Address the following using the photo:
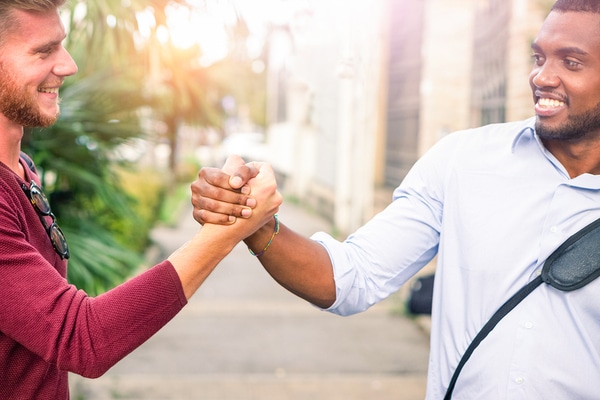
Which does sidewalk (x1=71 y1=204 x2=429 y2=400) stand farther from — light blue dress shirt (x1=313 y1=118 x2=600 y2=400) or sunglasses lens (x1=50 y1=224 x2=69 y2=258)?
sunglasses lens (x1=50 y1=224 x2=69 y2=258)

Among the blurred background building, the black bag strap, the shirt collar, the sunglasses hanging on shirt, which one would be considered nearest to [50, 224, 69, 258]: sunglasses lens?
the sunglasses hanging on shirt

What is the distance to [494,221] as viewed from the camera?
6.88 feet

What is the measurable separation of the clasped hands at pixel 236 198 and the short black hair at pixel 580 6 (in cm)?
96

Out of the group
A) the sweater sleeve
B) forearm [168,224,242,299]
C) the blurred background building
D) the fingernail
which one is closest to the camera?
the sweater sleeve

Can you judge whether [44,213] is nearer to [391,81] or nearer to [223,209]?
[223,209]

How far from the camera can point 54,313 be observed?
1.67 metres

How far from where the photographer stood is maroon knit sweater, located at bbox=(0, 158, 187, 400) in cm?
166

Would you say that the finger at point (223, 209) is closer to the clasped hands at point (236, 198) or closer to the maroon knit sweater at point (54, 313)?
the clasped hands at point (236, 198)

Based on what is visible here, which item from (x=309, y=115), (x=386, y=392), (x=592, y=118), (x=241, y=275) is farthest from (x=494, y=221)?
(x=309, y=115)

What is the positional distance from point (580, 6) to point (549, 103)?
283mm

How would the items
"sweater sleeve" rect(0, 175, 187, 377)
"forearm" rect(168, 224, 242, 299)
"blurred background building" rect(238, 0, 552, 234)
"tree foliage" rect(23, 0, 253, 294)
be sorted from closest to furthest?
"sweater sleeve" rect(0, 175, 187, 377), "forearm" rect(168, 224, 242, 299), "tree foliage" rect(23, 0, 253, 294), "blurred background building" rect(238, 0, 552, 234)

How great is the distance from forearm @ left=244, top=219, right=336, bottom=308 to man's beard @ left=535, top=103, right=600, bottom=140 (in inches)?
28.6

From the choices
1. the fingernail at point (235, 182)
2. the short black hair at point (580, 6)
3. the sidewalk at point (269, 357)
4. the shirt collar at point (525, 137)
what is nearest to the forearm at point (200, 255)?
the fingernail at point (235, 182)

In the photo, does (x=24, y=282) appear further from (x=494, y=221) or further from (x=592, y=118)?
(x=592, y=118)
